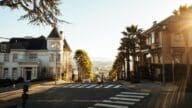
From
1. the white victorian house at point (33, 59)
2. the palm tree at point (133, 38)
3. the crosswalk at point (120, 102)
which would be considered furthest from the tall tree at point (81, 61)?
the crosswalk at point (120, 102)

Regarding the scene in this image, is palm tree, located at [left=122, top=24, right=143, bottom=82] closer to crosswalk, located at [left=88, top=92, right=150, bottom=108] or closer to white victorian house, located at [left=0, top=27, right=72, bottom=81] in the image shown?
white victorian house, located at [left=0, top=27, right=72, bottom=81]

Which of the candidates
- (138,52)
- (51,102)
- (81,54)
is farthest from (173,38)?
(81,54)

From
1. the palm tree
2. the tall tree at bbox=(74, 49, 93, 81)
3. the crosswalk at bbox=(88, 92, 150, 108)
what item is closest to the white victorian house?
the palm tree

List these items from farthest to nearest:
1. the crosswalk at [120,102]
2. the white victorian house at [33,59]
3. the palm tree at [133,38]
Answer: the white victorian house at [33,59], the palm tree at [133,38], the crosswalk at [120,102]

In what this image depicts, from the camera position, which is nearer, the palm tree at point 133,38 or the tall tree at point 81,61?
the palm tree at point 133,38

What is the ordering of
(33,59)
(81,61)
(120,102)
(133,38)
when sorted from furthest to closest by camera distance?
(81,61)
(33,59)
(133,38)
(120,102)

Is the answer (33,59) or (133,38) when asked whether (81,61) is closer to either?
(33,59)

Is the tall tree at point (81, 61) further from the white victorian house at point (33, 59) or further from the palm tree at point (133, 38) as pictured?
the palm tree at point (133, 38)

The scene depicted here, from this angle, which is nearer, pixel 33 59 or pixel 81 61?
pixel 33 59

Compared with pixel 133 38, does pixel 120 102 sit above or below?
below

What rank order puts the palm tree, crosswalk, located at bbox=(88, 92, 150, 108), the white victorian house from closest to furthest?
crosswalk, located at bbox=(88, 92, 150, 108), the palm tree, the white victorian house

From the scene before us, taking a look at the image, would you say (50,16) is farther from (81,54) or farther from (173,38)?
(81,54)

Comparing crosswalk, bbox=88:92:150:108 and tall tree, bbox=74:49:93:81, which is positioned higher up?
tall tree, bbox=74:49:93:81

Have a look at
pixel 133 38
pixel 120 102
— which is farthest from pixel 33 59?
pixel 120 102
